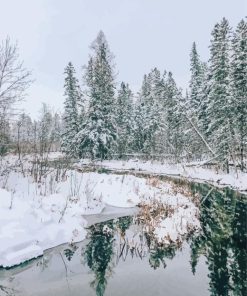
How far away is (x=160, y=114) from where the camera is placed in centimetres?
5109

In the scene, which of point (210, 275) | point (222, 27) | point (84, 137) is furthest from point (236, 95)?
point (210, 275)

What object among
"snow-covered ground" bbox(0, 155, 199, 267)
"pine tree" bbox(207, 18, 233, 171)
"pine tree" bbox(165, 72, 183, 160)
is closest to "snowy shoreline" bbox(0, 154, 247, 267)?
"snow-covered ground" bbox(0, 155, 199, 267)

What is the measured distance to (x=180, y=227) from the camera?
10.3 metres

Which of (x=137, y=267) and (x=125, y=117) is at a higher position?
(x=125, y=117)

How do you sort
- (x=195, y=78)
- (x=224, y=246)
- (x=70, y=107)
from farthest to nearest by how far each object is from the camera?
(x=195, y=78) < (x=70, y=107) < (x=224, y=246)

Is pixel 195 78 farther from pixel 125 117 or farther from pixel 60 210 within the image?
pixel 60 210

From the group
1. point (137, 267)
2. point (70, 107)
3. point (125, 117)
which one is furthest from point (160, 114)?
point (137, 267)

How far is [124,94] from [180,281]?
154 ft

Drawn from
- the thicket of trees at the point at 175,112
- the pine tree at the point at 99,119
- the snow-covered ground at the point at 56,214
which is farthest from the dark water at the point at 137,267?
the pine tree at the point at 99,119

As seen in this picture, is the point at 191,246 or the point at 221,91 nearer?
the point at 191,246

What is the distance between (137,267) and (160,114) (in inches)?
1736

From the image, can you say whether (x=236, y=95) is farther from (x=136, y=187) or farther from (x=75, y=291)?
(x=75, y=291)

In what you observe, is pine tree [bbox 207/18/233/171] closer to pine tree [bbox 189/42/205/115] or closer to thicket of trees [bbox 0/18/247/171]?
thicket of trees [bbox 0/18/247/171]

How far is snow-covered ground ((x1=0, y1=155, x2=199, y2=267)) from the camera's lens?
26.8 feet
